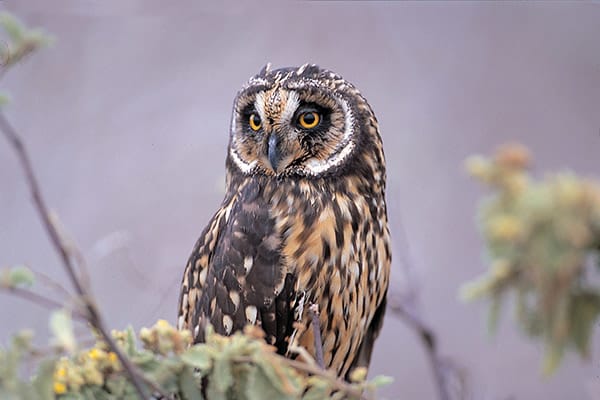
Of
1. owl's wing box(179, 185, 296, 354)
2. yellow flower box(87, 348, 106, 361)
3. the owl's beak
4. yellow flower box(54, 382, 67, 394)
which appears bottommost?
yellow flower box(54, 382, 67, 394)

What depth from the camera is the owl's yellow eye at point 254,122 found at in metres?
1.53

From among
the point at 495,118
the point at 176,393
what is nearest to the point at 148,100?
the point at 495,118

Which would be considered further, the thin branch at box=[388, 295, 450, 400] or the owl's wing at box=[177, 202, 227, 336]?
the owl's wing at box=[177, 202, 227, 336]

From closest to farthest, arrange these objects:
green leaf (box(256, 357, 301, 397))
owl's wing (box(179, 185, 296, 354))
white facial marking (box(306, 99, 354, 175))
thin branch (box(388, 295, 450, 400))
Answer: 1. green leaf (box(256, 357, 301, 397))
2. thin branch (box(388, 295, 450, 400))
3. owl's wing (box(179, 185, 296, 354))
4. white facial marking (box(306, 99, 354, 175))

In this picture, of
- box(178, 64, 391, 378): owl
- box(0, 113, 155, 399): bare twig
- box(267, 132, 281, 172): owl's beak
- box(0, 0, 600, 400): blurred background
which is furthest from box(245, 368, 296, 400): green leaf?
box(0, 0, 600, 400): blurred background

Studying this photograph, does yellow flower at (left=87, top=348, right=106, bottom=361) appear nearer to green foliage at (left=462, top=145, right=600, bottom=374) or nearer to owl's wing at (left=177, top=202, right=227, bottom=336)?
green foliage at (left=462, top=145, right=600, bottom=374)

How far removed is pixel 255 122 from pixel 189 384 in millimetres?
801

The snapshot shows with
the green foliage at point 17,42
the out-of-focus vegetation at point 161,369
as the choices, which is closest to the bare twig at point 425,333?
the out-of-focus vegetation at point 161,369

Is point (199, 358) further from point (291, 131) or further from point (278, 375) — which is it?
point (291, 131)

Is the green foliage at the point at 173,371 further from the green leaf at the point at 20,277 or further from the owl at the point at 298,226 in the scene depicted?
the owl at the point at 298,226

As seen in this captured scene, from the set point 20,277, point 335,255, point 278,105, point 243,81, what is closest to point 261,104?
point 278,105

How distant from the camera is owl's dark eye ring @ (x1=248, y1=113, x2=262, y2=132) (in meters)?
1.53

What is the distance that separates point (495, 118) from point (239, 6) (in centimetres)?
132

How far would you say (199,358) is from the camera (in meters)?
0.78
